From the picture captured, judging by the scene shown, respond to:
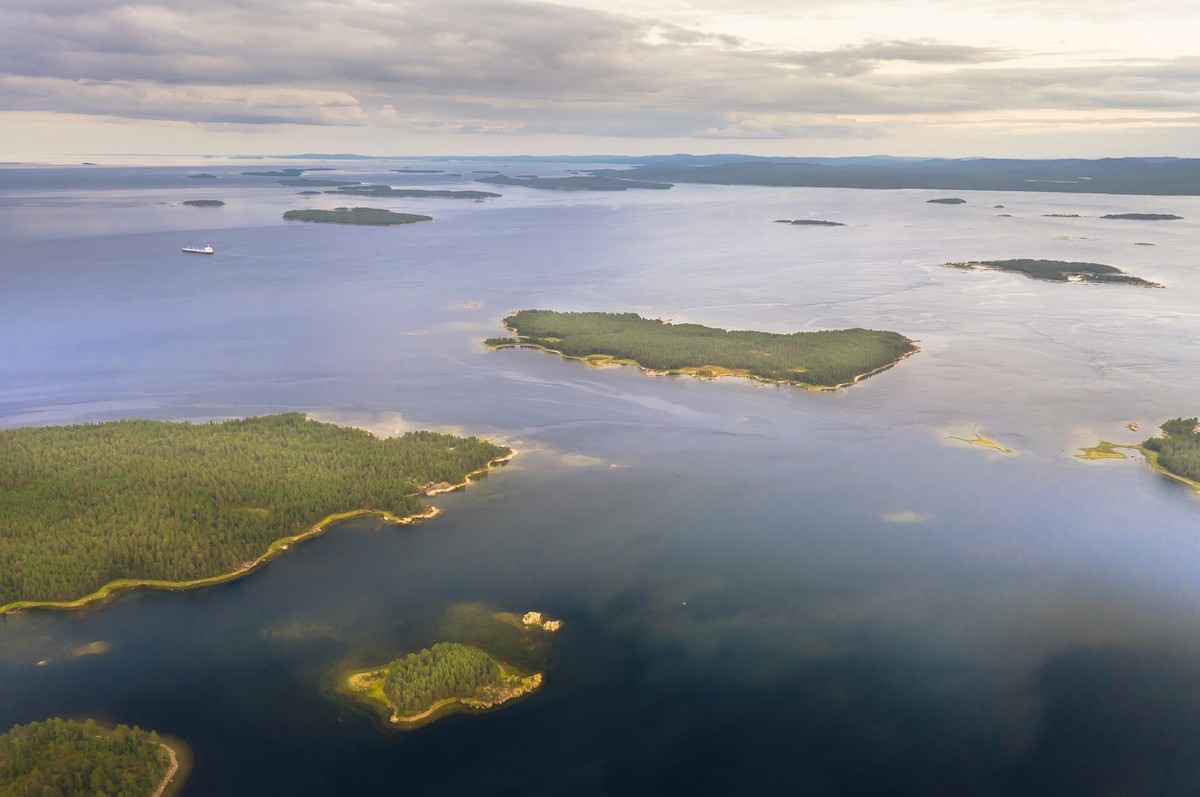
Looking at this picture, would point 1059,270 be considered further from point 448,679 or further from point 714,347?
point 448,679

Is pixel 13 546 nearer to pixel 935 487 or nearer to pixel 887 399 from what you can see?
pixel 935 487

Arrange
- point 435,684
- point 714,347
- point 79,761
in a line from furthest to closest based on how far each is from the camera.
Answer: point 714,347, point 435,684, point 79,761

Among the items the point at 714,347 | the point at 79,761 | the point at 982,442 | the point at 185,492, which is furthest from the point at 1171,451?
the point at 79,761

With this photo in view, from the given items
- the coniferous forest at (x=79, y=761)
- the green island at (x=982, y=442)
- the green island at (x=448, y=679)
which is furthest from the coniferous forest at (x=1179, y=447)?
the coniferous forest at (x=79, y=761)

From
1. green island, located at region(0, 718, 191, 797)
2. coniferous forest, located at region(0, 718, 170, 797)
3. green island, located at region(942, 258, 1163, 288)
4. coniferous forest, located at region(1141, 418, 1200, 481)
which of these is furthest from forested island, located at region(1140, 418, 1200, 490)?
green island, located at region(942, 258, 1163, 288)

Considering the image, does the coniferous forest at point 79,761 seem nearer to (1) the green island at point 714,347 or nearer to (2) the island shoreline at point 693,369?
(2) the island shoreline at point 693,369
